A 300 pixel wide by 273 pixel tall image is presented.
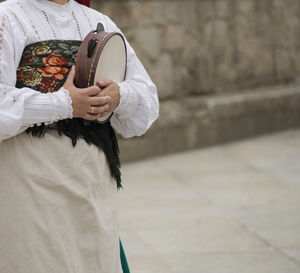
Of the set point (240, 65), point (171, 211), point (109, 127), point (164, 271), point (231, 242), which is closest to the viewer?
point (109, 127)

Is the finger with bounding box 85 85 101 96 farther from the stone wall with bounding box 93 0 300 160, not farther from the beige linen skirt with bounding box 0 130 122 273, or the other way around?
the stone wall with bounding box 93 0 300 160

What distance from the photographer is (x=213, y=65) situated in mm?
6426

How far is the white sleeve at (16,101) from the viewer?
6.22 feet

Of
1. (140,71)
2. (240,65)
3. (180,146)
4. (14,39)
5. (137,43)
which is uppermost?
(14,39)

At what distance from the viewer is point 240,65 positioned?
6688mm

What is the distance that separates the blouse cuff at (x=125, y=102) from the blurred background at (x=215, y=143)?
4.46 feet

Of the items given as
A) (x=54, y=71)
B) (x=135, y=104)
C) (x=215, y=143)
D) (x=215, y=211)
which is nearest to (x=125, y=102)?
(x=135, y=104)

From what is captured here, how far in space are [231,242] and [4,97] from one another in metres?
2.22

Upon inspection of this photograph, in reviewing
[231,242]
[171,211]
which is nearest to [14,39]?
[231,242]

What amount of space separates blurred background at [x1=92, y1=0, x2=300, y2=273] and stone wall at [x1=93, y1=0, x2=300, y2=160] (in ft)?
0.03

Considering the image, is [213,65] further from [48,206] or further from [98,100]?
[48,206]

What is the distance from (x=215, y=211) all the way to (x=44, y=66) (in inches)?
102

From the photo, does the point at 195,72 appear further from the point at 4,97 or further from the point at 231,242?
the point at 4,97

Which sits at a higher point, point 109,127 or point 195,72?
point 109,127
